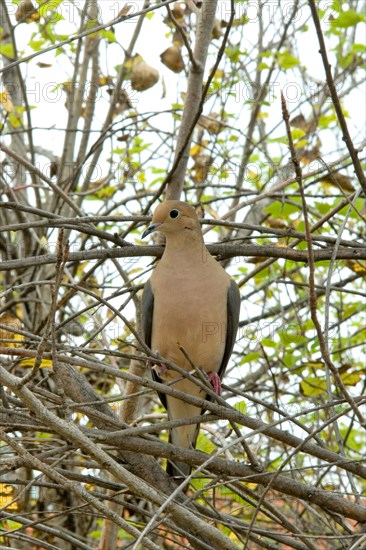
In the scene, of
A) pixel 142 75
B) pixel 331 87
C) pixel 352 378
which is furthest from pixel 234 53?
pixel 331 87

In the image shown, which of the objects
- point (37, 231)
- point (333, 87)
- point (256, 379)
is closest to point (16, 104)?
point (37, 231)

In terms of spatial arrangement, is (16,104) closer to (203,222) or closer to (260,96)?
(260,96)

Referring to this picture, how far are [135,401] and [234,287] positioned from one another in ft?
2.46

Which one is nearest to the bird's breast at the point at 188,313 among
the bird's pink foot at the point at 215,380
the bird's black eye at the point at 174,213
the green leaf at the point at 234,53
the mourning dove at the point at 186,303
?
the mourning dove at the point at 186,303

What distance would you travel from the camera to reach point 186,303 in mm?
3789

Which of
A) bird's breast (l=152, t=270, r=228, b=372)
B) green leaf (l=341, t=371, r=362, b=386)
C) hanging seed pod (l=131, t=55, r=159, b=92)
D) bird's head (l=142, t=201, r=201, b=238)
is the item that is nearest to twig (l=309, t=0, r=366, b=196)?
bird's breast (l=152, t=270, r=228, b=372)

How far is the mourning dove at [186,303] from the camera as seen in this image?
3811mm

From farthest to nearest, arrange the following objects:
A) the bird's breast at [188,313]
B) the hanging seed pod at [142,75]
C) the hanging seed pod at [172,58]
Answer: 1. the hanging seed pod at [172,58]
2. the hanging seed pod at [142,75]
3. the bird's breast at [188,313]

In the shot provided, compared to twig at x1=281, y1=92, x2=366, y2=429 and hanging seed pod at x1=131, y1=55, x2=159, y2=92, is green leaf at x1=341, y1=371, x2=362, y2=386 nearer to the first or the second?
hanging seed pod at x1=131, y1=55, x2=159, y2=92

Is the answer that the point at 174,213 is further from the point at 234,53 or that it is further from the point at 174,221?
the point at 234,53

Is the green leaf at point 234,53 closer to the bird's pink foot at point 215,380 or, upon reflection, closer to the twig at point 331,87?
the bird's pink foot at point 215,380

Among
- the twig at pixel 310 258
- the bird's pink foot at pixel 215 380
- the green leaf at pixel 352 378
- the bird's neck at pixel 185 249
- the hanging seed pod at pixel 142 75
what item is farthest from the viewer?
the hanging seed pod at pixel 142 75

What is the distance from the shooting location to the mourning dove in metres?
3.81

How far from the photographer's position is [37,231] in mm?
5777
